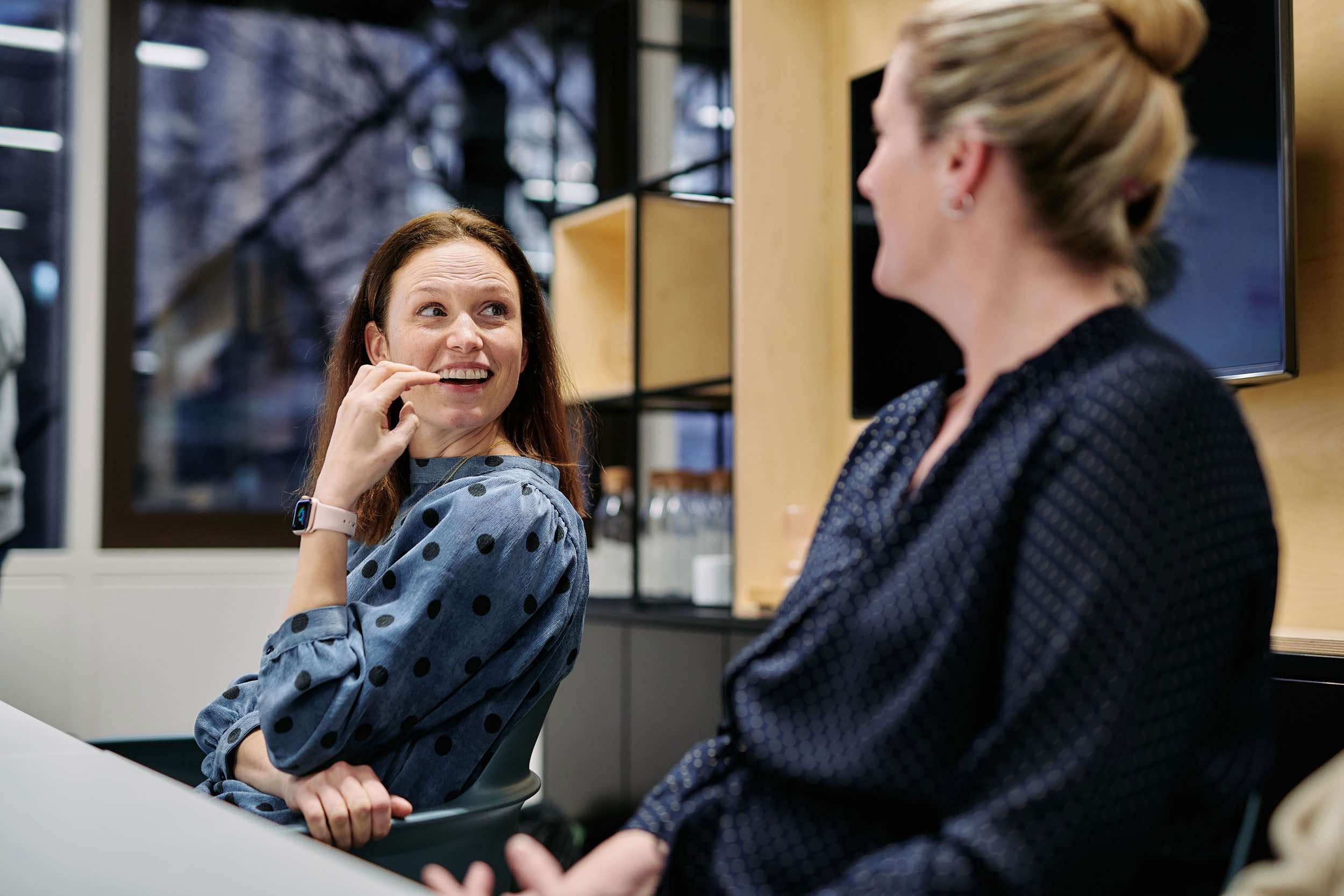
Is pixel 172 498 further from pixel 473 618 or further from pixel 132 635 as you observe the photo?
pixel 473 618

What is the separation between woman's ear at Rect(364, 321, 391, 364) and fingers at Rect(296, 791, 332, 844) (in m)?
0.56

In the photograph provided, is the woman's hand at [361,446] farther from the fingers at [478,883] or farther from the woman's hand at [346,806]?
the fingers at [478,883]

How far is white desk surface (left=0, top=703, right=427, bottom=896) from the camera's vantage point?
1.78ft

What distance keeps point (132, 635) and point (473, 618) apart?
295 cm

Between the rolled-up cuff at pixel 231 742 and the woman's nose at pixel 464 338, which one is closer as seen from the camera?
the rolled-up cuff at pixel 231 742

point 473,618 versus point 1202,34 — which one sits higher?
point 1202,34

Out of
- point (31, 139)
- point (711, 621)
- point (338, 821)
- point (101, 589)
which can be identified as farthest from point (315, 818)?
point (31, 139)

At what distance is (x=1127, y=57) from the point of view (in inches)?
32.2

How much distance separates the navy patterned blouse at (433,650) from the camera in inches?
46.4

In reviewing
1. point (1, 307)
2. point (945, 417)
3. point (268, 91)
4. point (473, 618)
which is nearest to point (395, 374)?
point (473, 618)

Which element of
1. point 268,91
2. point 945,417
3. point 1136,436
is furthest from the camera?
point 268,91

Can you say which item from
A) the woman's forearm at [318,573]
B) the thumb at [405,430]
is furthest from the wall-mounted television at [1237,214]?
the woman's forearm at [318,573]

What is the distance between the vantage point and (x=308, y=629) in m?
1.20

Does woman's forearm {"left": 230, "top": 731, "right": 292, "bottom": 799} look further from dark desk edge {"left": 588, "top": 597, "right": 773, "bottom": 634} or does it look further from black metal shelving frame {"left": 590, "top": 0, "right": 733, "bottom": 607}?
black metal shelving frame {"left": 590, "top": 0, "right": 733, "bottom": 607}
